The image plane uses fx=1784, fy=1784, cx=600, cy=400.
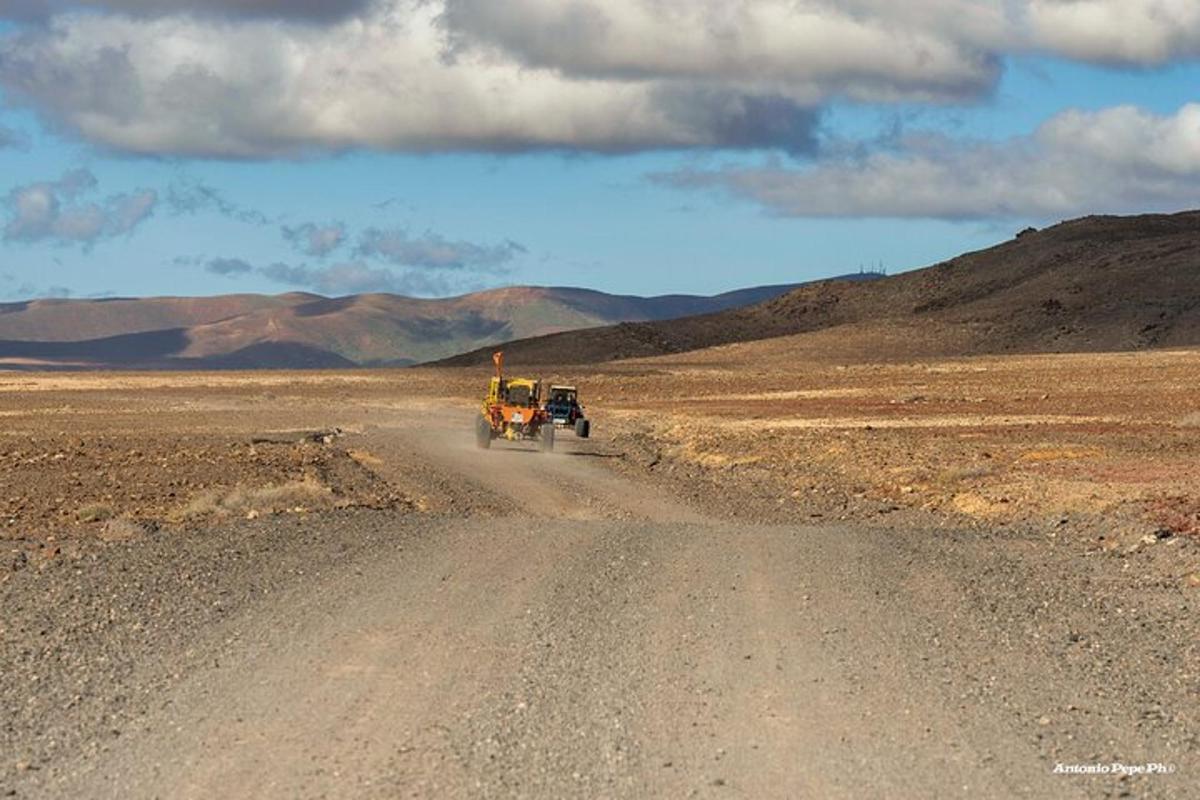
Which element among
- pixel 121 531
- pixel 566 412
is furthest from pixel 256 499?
pixel 566 412

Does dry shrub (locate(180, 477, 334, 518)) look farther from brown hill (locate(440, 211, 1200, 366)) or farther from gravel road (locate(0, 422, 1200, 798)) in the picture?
brown hill (locate(440, 211, 1200, 366))

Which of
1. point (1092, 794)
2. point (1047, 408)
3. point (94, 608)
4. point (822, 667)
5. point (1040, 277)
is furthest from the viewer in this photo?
point (1040, 277)

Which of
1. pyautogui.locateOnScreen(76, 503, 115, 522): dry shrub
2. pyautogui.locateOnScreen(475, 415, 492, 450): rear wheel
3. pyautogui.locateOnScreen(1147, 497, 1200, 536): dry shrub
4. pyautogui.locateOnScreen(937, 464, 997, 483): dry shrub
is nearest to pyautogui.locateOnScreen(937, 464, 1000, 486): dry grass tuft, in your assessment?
pyautogui.locateOnScreen(937, 464, 997, 483): dry shrub

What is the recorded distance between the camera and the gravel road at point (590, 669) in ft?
32.1

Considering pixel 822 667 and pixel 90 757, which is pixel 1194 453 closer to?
pixel 822 667

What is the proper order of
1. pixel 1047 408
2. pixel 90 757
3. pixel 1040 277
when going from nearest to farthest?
pixel 90 757 → pixel 1047 408 → pixel 1040 277

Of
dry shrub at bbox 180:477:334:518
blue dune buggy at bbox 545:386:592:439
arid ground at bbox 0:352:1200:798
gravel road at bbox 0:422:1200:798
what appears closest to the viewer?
gravel road at bbox 0:422:1200:798

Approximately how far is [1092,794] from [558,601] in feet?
21.8

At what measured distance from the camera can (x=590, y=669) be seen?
12.4m

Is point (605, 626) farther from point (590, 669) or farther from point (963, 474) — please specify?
point (963, 474)

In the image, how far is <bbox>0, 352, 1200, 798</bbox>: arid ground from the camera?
32.8ft

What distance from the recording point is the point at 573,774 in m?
9.66

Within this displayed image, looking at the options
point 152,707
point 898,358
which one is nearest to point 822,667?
point 152,707

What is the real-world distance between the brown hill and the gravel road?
245 ft
